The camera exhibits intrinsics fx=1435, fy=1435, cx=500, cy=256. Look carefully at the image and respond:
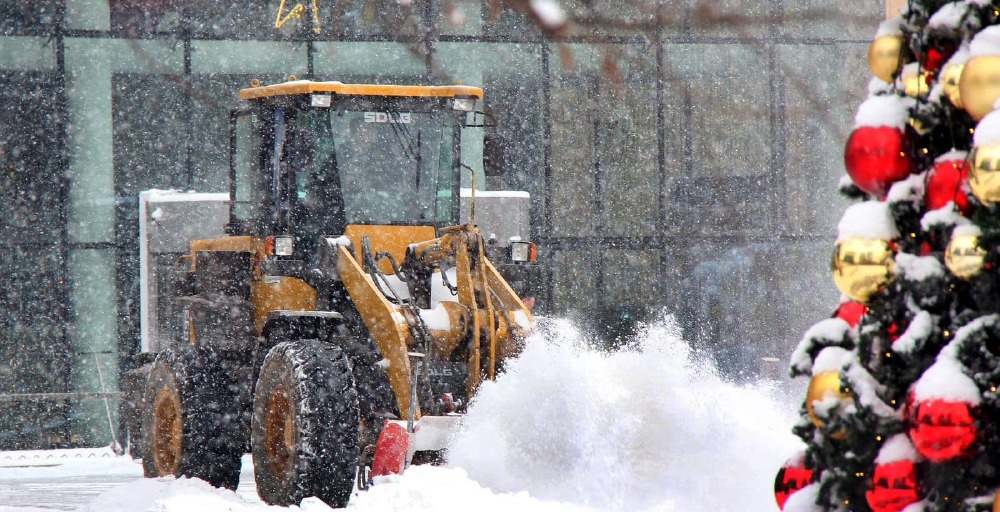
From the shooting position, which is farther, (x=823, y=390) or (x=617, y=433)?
(x=617, y=433)

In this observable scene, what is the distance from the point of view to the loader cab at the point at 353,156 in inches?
365

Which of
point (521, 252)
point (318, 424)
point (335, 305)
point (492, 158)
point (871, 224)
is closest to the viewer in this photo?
point (871, 224)

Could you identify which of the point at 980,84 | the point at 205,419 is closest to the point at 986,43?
the point at 980,84

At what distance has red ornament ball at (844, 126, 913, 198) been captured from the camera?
1990 mm

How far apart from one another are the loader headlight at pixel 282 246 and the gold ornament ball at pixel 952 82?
7274mm

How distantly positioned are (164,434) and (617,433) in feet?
12.9

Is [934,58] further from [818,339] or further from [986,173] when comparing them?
[818,339]

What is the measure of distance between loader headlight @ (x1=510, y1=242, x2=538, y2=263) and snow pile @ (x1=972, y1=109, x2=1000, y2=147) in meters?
8.09

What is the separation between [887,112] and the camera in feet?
6.60

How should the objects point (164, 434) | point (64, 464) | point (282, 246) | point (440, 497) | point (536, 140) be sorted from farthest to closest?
point (536, 140), point (64, 464), point (164, 434), point (282, 246), point (440, 497)

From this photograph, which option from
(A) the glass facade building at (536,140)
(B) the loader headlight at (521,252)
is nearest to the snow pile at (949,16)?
(B) the loader headlight at (521,252)

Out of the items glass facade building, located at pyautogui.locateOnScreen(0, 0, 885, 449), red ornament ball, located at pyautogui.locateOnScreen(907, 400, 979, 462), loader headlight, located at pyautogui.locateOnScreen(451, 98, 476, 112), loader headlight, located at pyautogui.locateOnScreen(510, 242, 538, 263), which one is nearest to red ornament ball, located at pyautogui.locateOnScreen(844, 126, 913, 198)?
red ornament ball, located at pyautogui.locateOnScreen(907, 400, 979, 462)

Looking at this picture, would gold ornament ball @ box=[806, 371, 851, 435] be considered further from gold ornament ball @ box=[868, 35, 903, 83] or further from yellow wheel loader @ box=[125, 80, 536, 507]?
yellow wheel loader @ box=[125, 80, 536, 507]

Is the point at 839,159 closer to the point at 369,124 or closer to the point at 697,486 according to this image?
the point at 369,124
